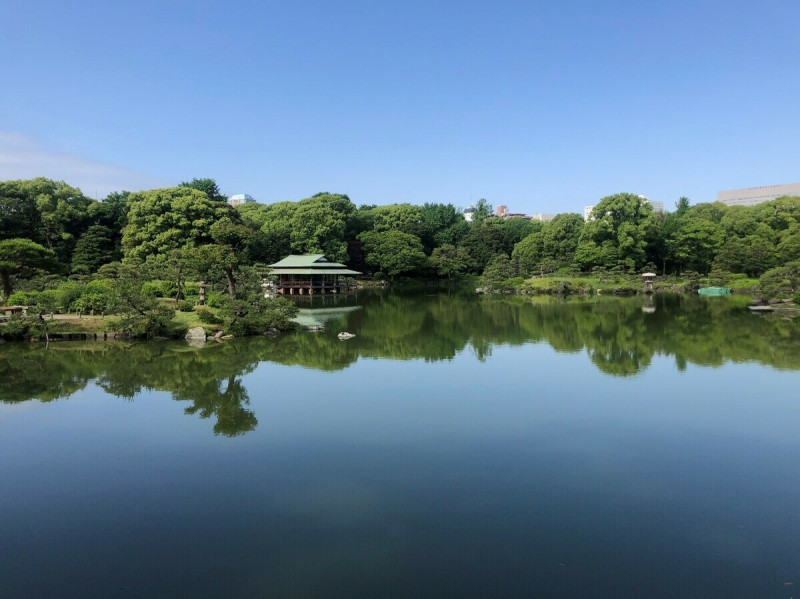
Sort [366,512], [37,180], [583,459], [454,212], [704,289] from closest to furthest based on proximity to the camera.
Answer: [366,512] < [583,459] < [37,180] < [704,289] < [454,212]

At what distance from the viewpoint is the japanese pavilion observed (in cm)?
3445

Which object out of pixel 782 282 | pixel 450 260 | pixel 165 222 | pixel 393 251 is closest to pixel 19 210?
pixel 165 222

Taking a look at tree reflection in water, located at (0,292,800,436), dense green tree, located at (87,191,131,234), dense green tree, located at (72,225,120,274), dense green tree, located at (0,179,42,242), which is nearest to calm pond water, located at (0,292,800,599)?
tree reflection in water, located at (0,292,800,436)

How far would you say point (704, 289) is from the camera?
33.3 m

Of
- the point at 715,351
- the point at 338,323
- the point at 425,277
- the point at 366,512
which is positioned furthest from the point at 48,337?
the point at 425,277

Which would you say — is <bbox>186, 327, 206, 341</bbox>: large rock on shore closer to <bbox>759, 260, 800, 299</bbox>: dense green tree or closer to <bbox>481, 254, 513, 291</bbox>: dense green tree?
<bbox>759, 260, 800, 299</bbox>: dense green tree

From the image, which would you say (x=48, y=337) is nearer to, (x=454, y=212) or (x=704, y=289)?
(x=704, y=289)

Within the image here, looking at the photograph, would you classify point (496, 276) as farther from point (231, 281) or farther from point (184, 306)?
point (184, 306)

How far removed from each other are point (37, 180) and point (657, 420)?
33.4 meters

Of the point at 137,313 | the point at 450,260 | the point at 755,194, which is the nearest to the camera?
the point at 137,313

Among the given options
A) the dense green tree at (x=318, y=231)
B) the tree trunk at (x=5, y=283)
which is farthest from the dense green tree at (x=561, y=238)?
the tree trunk at (x=5, y=283)

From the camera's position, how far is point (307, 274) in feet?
114

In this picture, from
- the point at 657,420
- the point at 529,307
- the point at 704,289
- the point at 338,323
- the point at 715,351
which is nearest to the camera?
the point at 657,420

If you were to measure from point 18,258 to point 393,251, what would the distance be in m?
26.6
